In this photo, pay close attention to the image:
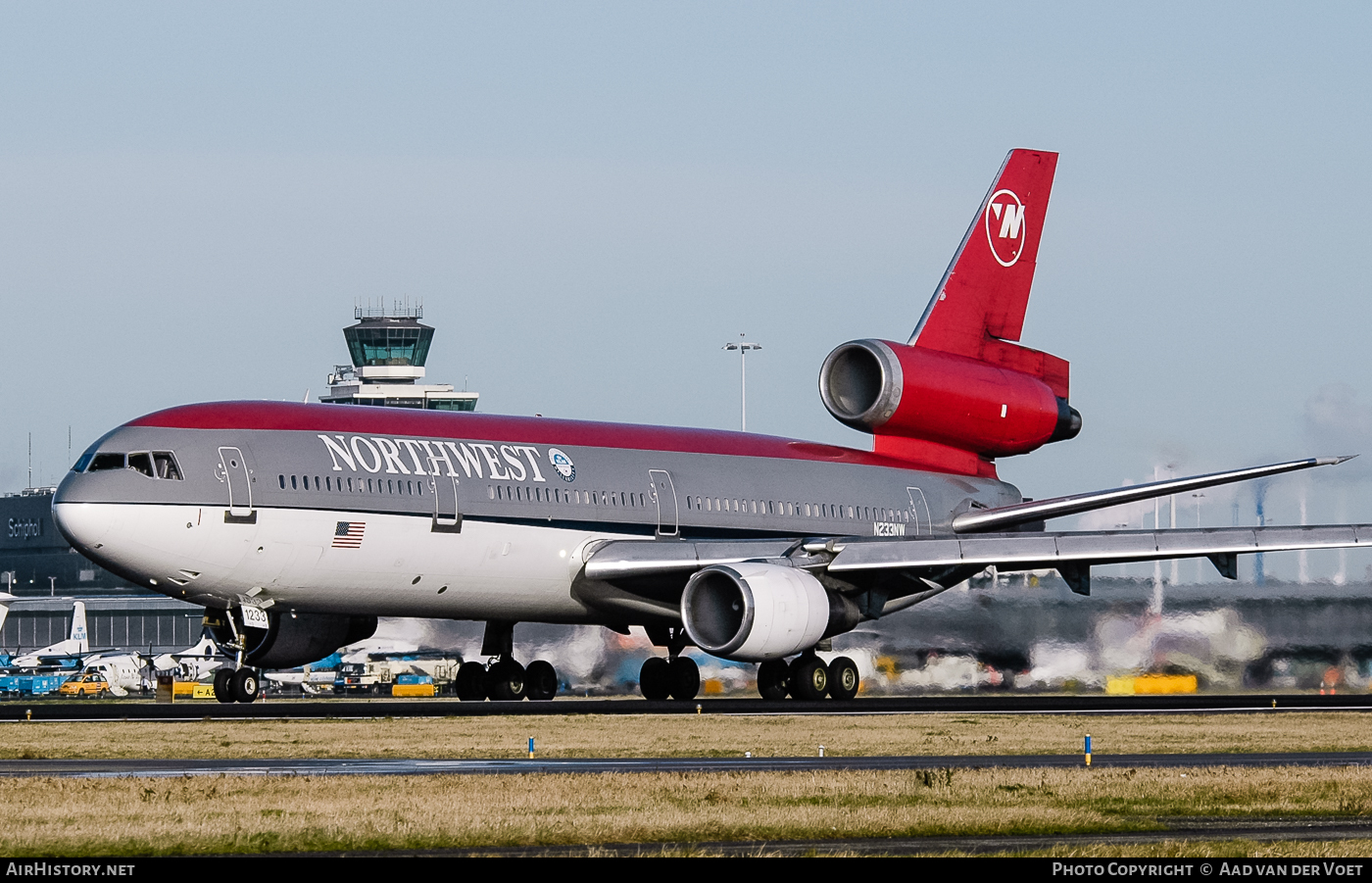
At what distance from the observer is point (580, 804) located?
48.6 feet

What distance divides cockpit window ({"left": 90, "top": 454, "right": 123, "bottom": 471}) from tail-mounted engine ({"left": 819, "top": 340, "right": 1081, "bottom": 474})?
13174 millimetres

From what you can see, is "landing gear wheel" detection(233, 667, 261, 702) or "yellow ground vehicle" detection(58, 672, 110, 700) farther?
"yellow ground vehicle" detection(58, 672, 110, 700)

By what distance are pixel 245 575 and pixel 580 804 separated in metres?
14.9

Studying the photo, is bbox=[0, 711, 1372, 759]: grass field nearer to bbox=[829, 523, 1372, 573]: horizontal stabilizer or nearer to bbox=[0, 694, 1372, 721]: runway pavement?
bbox=[0, 694, 1372, 721]: runway pavement

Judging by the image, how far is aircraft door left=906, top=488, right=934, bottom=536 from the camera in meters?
37.7

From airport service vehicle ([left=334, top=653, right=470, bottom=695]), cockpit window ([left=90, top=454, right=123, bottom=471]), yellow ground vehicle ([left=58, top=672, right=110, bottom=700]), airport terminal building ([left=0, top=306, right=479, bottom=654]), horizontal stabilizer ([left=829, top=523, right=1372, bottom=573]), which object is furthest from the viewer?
airport terminal building ([left=0, top=306, right=479, bottom=654])

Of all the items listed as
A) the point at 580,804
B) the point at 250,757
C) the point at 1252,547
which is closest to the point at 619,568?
the point at 1252,547

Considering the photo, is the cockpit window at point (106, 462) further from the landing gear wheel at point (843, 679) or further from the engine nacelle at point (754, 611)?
the landing gear wheel at point (843, 679)

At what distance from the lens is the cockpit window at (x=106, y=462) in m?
28.3

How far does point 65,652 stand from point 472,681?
40743 millimetres

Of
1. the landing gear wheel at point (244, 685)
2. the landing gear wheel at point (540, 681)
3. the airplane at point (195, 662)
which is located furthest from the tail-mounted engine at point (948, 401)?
the airplane at point (195, 662)

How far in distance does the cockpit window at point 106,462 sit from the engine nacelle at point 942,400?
13214mm

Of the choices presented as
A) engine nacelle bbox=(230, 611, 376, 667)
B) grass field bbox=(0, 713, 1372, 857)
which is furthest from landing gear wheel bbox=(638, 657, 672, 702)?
grass field bbox=(0, 713, 1372, 857)
